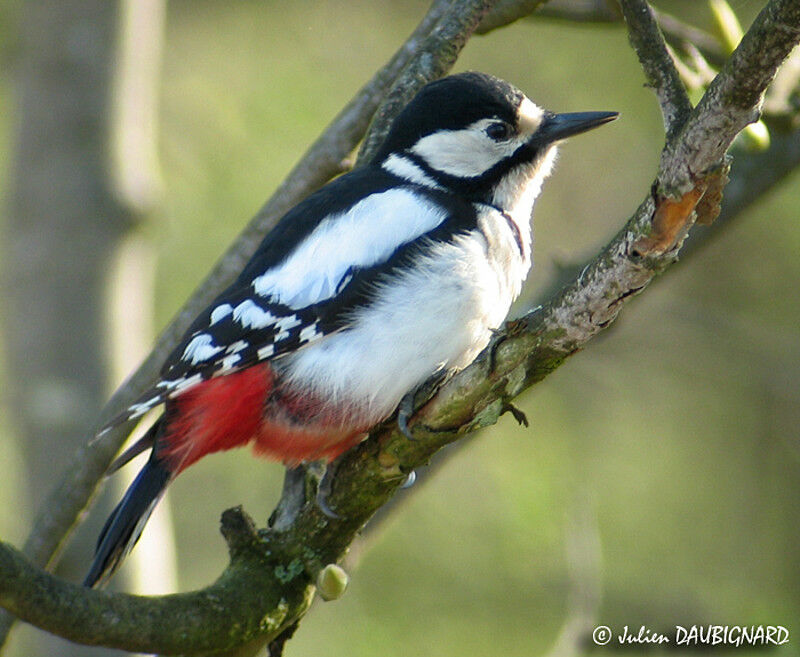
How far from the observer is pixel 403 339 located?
2662 mm

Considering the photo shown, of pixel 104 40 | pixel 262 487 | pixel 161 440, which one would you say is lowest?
pixel 262 487

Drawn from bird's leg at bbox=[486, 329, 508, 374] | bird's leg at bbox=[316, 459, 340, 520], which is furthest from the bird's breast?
bird's leg at bbox=[486, 329, 508, 374]

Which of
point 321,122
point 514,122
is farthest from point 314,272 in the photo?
Answer: point 321,122

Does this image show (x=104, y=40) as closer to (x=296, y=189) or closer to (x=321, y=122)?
(x=296, y=189)

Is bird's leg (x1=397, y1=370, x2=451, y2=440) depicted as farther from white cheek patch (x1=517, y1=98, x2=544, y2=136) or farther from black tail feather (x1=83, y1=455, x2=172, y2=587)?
white cheek patch (x1=517, y1=98, x2=544, y2=136)

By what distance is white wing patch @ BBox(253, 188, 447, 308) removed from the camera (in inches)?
109

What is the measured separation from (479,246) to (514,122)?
521mm

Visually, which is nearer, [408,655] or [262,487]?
[408,655]

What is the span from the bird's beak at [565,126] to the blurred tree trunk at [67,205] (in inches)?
56.0

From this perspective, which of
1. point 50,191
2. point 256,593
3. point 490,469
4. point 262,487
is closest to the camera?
point 256,593

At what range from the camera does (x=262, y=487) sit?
6.11 metres

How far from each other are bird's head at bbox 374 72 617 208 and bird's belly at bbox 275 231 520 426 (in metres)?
0.41

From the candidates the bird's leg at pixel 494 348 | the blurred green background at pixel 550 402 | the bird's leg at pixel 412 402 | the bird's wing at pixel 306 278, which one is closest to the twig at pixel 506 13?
the bird's wing at pixel 306 278

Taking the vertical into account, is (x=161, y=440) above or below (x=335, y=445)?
above
